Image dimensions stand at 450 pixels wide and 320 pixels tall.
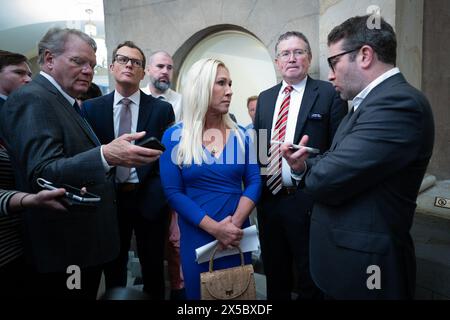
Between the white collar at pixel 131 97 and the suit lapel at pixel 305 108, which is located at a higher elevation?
the white collar at pixel 131 97

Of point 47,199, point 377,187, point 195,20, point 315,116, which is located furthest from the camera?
point 195,20

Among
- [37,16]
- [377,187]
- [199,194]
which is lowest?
[199,194]

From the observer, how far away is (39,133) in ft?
5.51

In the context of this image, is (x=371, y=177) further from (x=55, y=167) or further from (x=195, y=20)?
(x=195, y=20)

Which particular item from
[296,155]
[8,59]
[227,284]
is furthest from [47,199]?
[8,59]

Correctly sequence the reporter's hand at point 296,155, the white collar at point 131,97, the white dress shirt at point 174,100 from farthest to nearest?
1. the white dress shirt at point 174,100
2. the white collar at point 131,97
3. the reporter's hand at point 296,155

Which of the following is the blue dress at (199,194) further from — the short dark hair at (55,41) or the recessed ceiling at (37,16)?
the recessed ceiling at (37,16)

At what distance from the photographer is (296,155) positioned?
1.86 m

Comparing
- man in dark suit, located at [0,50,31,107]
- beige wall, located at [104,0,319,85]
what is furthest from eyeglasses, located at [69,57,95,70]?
beige wall, located at [104,0,319,85]

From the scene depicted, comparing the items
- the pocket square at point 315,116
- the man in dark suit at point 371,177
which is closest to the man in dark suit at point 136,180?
the pocket square at point 315,116

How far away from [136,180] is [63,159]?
108 cm

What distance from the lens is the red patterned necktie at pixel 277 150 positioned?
257 cm

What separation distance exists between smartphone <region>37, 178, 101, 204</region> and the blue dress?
2.09ft

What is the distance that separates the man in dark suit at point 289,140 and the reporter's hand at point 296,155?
0.54m
